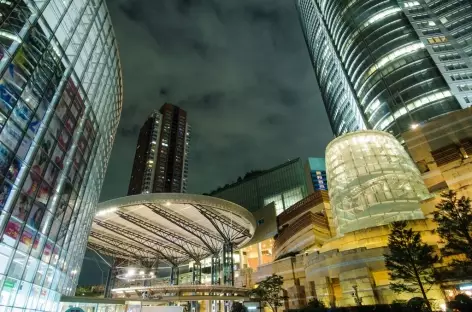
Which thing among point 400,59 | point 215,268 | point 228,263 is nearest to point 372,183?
Answer: point 228,263

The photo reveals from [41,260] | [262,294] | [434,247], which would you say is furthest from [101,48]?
[434,247]

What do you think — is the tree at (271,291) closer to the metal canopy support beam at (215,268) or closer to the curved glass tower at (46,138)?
the curved glass tower at (46,138)

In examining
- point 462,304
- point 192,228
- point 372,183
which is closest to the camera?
point 462,304

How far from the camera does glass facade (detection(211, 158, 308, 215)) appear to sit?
309ft

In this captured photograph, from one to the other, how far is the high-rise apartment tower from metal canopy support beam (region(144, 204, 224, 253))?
214 ft

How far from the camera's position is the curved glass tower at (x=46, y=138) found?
1747 cm

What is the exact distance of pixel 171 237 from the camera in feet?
183

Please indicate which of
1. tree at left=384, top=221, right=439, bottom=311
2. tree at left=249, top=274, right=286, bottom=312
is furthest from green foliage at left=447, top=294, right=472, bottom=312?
tree at left=249, top=274, right=286, bottom=312

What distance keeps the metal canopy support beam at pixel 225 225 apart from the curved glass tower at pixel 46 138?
52.1 ft

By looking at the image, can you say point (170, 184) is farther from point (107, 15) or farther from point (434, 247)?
point (434, 247)

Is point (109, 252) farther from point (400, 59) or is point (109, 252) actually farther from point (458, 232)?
point (400, 59)

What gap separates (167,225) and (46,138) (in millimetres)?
30469

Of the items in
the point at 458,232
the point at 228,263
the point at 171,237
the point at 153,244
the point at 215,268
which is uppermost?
the point at 153,244

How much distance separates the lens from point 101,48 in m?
31.9
